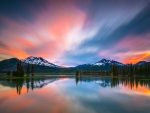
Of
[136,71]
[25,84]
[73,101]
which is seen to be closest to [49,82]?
[25,84]

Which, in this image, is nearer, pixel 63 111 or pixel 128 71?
pixel 63 111

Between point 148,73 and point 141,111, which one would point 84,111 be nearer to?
point 141,111

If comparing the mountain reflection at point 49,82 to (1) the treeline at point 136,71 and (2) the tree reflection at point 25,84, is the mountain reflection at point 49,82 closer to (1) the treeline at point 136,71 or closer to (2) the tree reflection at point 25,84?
(2) the tree reflection at point 25,84

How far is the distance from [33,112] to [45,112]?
136cm

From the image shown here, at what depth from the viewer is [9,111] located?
19234mm

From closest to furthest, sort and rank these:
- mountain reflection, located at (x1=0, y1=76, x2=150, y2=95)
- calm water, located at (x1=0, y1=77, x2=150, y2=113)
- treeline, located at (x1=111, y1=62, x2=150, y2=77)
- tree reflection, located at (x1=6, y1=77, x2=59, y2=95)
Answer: calm water, located at (x1=0, y1=77, x2=150, y2=113)
tree reflection, located at (x1=6, y1=77, x2=59, y2=95)
mountain reflection, located at (x1=0, y1=76, x2=150, y2=95)
treeline, located at (x1=111, y1=62, x2=150, y2=77)

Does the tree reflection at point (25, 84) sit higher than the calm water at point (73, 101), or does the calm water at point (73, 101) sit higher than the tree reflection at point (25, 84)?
the calm water at point (73, 101)

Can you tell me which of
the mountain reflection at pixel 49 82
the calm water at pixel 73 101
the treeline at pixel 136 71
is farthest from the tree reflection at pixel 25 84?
A: the treeline at pixel 136 71

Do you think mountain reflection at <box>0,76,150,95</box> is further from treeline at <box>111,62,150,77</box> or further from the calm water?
treeline at <box>111,62,150,77</box>

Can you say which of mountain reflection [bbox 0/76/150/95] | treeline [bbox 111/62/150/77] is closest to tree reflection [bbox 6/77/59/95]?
mountain reflection [bbox 0/76/150/95]

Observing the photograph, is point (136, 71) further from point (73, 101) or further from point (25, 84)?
point (73, 101)

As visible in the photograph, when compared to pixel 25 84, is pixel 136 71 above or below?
above

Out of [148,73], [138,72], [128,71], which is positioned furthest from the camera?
[128,71]

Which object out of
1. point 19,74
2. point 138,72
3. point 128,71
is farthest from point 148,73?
point 19,74
